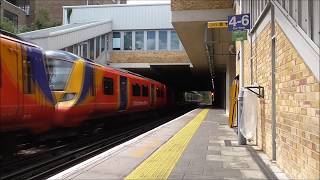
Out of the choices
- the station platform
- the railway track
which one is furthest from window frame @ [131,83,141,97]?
the station platform

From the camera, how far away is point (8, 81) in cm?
855

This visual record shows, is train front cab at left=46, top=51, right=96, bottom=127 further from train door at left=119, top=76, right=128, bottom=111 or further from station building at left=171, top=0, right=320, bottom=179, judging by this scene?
station building at left=171, top=0, right=320, bottom=179

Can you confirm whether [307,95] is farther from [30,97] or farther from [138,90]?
[138,90]

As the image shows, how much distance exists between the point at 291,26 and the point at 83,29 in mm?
33722

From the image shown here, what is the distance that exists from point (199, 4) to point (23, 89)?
14.1 metres

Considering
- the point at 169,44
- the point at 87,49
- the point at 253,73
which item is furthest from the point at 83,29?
the point at 253,73

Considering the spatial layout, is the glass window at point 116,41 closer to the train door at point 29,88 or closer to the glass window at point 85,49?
the glass window at point 85,49

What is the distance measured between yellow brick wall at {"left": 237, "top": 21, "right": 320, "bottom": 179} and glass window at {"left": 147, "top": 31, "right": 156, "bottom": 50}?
3712cm

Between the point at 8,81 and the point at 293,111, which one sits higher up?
the point at 8,81

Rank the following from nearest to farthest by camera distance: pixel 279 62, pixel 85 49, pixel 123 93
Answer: pixel 279 62
pixel 123 93
pixel 85 49

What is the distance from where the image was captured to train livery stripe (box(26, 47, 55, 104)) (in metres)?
9.70

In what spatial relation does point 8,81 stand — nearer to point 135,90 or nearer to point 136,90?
point 135,90

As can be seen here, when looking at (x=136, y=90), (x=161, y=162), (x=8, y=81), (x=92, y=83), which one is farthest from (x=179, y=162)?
(x=136, y=90)

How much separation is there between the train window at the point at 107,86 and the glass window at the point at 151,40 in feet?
99.2
